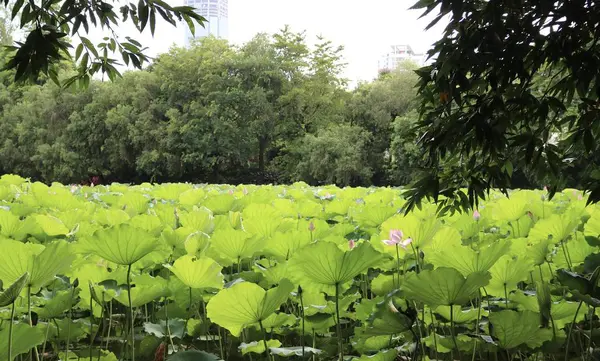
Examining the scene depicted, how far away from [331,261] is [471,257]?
22 cm

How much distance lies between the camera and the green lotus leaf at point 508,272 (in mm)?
858

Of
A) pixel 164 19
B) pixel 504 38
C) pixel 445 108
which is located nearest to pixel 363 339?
pixel 445 108

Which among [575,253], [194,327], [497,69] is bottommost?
[194,327]

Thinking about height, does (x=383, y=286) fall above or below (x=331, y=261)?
below

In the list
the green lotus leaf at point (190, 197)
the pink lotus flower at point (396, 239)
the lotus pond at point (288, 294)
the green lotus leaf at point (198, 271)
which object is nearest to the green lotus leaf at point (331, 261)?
the lotus pond at point (288, 294)

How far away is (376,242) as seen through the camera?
3.56ft

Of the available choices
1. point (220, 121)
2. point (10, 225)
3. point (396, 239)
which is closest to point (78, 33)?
point (10, 225)

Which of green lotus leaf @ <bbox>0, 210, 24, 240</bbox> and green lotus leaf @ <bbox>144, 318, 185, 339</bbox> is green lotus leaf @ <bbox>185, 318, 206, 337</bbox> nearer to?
green lotus leaf @ <bbox>144, 318, 185, 339</bbox>

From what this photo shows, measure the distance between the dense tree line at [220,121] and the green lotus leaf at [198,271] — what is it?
18810 mm

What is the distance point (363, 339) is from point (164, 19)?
36.3 inches

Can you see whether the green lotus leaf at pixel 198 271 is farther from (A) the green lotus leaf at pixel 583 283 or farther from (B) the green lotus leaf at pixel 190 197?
(B) the green lotus leaf at pixel 190 197

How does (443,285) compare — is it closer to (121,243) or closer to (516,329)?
(516,329)

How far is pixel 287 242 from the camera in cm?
96

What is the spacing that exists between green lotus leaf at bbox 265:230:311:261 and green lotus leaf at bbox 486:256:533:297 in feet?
1.05
